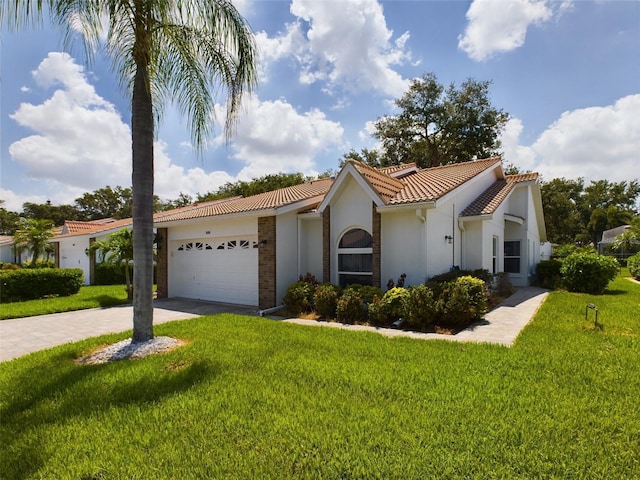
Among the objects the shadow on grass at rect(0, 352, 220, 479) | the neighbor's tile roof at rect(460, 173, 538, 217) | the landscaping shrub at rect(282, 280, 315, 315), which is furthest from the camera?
the neighbor's tile roof at rect(460, 173, 538, 217)

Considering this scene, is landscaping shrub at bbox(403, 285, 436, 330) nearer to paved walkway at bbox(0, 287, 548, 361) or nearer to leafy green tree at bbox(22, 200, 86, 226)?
paved walkway at bbox(0, 287, 548, 361)

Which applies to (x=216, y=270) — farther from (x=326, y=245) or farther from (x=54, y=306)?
(x=54, y=306)

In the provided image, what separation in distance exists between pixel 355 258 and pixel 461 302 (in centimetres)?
446

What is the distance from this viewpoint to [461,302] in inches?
353

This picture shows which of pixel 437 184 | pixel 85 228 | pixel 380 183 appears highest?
pixel 437 184

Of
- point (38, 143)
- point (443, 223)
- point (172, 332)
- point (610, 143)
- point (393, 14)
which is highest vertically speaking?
point (393, 14)

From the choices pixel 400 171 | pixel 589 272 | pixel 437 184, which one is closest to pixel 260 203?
pixel 400 171

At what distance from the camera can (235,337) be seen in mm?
8234

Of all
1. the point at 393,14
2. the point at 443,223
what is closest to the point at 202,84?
the point at 393,14

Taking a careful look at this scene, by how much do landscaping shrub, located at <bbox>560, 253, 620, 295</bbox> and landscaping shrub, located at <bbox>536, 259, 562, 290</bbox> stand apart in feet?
4.83

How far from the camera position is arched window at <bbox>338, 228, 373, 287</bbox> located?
1227 cm

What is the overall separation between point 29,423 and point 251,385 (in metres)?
2.81

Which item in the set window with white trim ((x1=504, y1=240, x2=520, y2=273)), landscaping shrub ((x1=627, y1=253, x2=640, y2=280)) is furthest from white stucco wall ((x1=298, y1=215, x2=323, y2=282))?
landscaping shrub ((x1=627, y1=253, x2=640, y2=280))

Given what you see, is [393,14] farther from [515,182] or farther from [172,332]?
[172,332]
